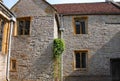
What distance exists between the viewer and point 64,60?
63.7 feet

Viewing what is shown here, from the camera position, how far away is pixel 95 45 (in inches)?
773

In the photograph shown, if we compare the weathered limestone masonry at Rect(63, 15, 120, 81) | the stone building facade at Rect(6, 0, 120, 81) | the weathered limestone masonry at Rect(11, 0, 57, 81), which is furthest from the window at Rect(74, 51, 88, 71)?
the weathered limestone masonry at Rect(11, 0, 57, 81)

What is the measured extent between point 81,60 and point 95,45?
6.15 ft

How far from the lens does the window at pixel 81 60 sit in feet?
63.6

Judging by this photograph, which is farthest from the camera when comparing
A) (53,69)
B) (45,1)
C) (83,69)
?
(83,69)

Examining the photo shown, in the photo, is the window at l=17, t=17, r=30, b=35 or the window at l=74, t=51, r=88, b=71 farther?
the window at l=74, t=51, r=88, b=71

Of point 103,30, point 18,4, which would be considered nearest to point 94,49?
point 103,30

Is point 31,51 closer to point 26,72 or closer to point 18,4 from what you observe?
point 26,72

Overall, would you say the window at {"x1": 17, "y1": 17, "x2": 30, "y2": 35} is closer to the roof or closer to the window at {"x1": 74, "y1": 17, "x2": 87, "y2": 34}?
the roof

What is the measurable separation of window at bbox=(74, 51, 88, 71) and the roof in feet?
12.3

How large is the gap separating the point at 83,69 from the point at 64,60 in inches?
73.7

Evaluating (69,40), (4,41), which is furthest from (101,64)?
(4,41)

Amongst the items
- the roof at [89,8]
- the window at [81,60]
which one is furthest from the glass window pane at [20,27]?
the window at [81,60]

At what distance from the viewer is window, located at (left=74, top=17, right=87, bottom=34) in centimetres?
2025
